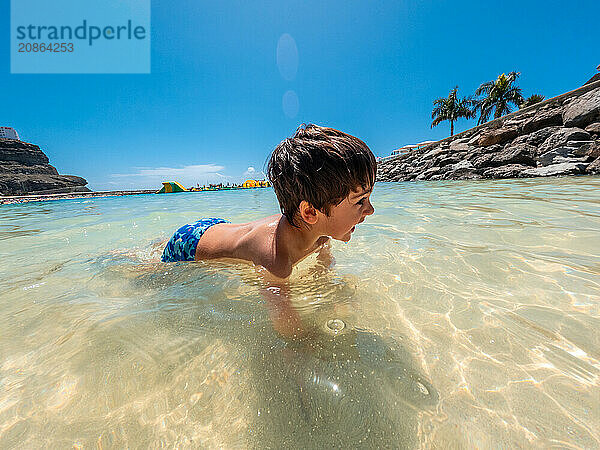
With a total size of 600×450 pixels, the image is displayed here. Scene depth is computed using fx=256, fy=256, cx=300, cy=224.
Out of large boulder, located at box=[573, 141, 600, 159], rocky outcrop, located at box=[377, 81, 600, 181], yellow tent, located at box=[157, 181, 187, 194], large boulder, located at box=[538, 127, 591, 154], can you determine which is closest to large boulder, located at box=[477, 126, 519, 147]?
rocky outcrop, located at box=[377, 81, 600, 181]

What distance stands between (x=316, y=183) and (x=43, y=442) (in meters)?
1.45

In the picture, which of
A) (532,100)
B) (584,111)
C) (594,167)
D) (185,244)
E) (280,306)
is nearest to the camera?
(280,306)

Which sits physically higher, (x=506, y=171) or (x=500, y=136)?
(x=500, y=136)

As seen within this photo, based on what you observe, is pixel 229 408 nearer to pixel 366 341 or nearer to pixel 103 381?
pixel 103 381

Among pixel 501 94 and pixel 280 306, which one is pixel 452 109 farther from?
pixel 280 306

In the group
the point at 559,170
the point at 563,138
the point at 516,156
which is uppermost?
the point at 563,138

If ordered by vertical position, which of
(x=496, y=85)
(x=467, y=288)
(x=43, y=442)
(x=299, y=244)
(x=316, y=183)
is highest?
(x=496, y=85)

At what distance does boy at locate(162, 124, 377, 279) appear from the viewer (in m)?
1.52

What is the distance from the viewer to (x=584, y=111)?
10688 mm

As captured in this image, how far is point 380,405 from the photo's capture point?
0.84 metres

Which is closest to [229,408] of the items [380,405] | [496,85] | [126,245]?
[380,405]

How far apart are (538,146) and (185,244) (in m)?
15.2

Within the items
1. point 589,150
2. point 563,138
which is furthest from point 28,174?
point 589,150

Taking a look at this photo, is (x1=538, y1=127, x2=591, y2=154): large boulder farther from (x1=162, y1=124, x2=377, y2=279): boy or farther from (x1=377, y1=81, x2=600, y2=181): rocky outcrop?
(x1=162, y1=124, x2=377, y2=279): boy
